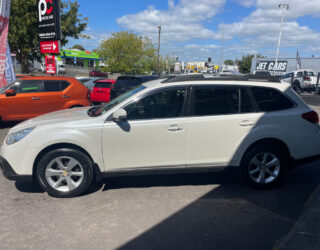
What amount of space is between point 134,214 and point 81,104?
581 centimetres

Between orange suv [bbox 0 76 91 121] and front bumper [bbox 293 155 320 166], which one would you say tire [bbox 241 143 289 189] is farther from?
orange suv [bbox 0 76 91 121]

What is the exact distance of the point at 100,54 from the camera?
3228 centimetres

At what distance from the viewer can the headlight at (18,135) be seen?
362cm

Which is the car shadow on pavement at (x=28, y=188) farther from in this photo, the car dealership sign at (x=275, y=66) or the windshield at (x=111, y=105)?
the car dealership sign at (x=275, y=66)

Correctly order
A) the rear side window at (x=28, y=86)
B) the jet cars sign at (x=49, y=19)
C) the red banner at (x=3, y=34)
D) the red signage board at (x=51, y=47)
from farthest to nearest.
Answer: the red signage board at (x=51, y=47), the jet cars sign at (x=49, y=19), the red banner at (x=3, y=34), the rear side window at (x=28, y=86)

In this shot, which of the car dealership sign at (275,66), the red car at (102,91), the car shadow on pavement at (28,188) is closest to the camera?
the car shadow on pavement at (28,188)

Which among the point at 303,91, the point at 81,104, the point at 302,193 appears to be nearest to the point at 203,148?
the point at 302,193

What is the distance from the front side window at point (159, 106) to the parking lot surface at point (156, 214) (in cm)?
120

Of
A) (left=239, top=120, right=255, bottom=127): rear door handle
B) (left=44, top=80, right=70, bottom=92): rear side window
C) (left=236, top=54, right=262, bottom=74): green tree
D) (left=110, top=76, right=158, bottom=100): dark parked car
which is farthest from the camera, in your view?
(left=236, top=54, right=262, bottom=74): green tree

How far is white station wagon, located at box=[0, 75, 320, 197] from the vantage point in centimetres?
361

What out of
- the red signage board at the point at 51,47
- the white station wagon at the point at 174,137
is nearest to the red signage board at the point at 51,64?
the red signage board at the point at 51,47

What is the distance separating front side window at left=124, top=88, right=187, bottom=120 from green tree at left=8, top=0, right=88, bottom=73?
14873 mm

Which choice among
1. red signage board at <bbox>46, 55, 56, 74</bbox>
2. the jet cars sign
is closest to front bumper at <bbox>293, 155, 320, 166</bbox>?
the jet cars sign

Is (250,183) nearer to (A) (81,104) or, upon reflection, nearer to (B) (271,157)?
(B) (271,157)
